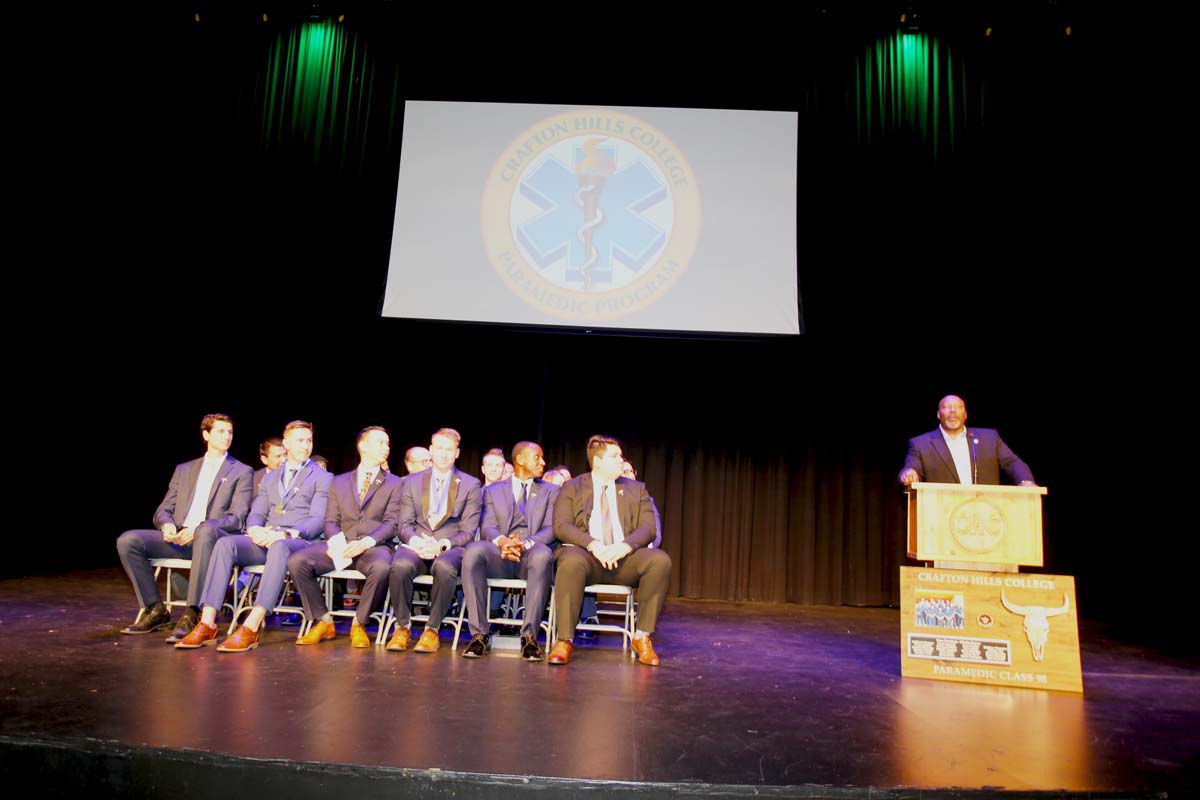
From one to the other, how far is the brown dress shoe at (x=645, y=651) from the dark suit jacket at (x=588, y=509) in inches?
23.3

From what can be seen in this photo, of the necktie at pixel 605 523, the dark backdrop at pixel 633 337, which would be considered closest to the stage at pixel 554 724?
the necktie at pixel 605 523

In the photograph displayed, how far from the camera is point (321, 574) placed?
427 centimetres

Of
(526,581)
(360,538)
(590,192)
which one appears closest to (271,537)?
(360,538)

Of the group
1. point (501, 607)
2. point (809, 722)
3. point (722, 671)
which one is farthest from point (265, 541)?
point (809, 722)

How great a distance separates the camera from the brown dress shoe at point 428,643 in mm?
4055

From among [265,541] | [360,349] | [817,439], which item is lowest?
[265,541]

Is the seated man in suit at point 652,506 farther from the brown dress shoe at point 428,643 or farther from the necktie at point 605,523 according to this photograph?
the brown dress shoe at point 428,643

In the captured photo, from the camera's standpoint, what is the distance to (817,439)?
7.04m

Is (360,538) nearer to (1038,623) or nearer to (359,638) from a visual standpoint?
(359,638)

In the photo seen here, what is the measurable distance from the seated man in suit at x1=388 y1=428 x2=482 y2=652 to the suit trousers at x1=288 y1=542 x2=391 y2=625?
0.08 metres

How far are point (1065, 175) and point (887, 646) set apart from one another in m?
4.15

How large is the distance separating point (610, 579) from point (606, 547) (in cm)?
18

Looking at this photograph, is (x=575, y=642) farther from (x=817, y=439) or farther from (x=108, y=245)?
(x=108, y=245)

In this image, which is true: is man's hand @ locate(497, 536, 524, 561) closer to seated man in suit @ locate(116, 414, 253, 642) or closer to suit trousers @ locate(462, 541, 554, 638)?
suit trousers @ locate(462, 541, 554, 638)
